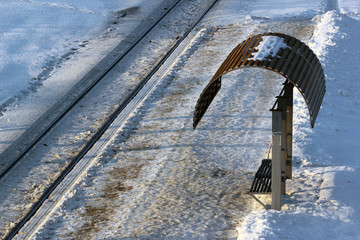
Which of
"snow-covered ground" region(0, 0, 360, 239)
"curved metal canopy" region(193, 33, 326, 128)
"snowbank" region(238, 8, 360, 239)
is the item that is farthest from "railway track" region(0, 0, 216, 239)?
"snowbank" region(238, 8, 360, 239)

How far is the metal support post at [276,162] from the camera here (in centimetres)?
854

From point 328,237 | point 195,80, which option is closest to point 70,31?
point 195,80

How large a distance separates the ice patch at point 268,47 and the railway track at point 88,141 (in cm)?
424

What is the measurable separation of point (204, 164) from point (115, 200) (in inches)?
73.1

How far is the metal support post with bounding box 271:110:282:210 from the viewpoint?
854 centimetres

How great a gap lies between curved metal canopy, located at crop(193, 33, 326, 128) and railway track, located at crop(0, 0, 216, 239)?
9.73ft

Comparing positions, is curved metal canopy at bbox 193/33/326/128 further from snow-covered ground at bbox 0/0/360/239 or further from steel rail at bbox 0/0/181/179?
steel rail at bbox 0/0/181/179

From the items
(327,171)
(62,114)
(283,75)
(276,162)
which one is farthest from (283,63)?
(62,114)

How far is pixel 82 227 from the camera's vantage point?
9211 millimetres

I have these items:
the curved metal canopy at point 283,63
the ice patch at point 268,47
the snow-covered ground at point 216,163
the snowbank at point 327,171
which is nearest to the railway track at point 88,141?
the snow-covered ground at point 216,163

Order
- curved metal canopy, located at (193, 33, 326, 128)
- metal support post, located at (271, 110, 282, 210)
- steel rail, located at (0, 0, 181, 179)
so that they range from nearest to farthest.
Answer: curved metal canopy, located at (193, 33, 326, 128)
metal support post, located at (271, 110, 282, 210)
steel rail, located at (0, 0, 181, 179)

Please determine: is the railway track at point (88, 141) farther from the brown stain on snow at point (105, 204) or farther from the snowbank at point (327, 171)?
the snowbank at point (327, 171)

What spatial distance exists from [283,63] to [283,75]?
0.20 metres

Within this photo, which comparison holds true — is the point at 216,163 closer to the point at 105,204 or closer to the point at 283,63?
the point at 105,204
